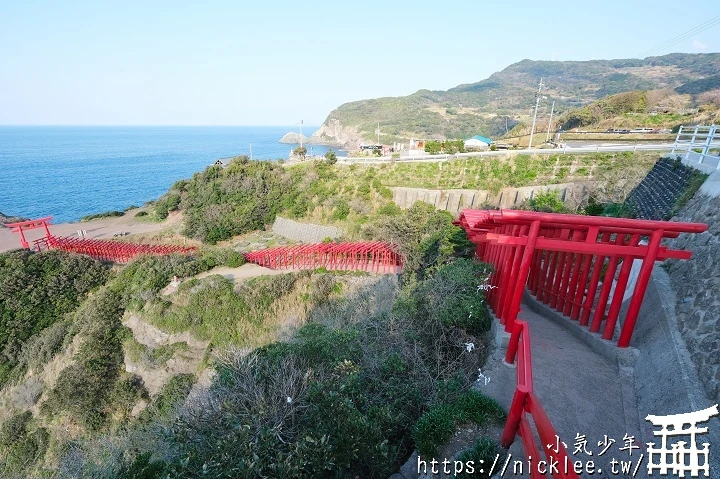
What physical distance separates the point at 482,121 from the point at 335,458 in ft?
340

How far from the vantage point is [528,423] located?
11.7 ft

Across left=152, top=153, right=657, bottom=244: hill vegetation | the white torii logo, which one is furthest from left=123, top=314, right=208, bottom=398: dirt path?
the white torii logo

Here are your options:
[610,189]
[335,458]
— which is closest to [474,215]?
[335,458]

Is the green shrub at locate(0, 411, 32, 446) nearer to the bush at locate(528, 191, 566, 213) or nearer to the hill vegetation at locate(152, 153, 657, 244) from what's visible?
the hill vegetation at locate(152, 153, 657, 244)

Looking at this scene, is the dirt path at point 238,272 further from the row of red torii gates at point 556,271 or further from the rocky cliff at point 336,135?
the rocky cliff at point 336,135

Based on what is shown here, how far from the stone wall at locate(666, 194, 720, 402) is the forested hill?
249 feet

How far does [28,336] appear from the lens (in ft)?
49.9

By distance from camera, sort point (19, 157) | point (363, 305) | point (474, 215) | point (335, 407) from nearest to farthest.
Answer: point (335, 407), point (474, 215), point (363, 305), point (19, 157)

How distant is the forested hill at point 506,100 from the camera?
93.8 meters

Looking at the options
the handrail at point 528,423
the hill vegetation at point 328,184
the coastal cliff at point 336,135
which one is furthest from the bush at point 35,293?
the coastal cliff at point 336,135

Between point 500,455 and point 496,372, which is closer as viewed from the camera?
point 500,455

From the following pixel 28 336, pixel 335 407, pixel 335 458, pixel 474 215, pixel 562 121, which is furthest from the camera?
pixel 562 121

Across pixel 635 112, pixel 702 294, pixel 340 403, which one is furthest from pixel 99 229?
pixel 635 112

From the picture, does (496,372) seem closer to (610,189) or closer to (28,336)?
(610,189)
